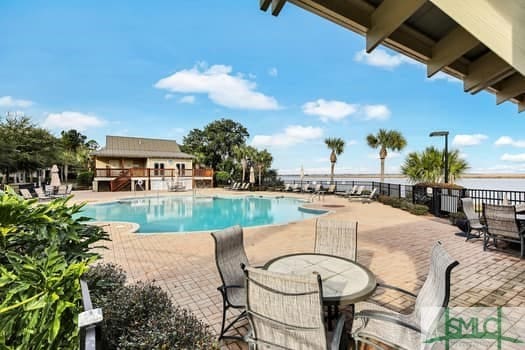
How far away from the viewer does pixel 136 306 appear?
1.83 m

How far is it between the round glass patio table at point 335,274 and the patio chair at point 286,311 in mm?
225

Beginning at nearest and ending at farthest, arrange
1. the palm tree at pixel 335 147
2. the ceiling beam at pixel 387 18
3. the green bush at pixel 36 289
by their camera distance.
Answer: the green bush at pixel 36 289 → the ceiling beam at pixel 387 18 → the palm tree at pixel 335 147

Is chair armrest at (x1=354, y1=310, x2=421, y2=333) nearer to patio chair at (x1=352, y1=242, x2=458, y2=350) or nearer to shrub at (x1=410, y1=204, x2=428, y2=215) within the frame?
patio chair at (x1=352, y1=242, x2=458, y2=350)

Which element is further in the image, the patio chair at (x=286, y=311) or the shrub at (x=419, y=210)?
the shrub at (x=419, y=210)

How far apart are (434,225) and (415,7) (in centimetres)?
771

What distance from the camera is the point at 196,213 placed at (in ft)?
39.7

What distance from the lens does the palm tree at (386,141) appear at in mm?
16859

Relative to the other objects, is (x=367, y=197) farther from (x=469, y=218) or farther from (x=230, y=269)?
(x=230, y=269)

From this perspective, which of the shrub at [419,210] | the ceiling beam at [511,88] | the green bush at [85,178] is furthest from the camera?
the green bush at [85,178]

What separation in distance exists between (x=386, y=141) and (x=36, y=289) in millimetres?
19049

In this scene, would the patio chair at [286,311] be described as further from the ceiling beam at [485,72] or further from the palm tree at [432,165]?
the palm tree at [432,165]

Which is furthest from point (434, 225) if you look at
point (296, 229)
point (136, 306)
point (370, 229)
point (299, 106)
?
point (299, 106)

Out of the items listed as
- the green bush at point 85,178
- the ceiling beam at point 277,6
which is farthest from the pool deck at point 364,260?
the green bush at point 85,178

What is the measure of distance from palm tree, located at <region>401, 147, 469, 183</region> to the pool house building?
17653mm
